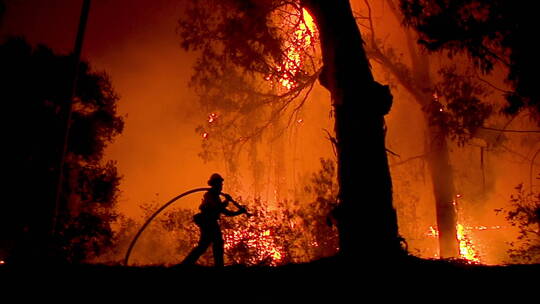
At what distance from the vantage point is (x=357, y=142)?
6312 millimetres

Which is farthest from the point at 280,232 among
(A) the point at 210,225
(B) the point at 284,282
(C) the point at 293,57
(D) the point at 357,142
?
(B) the point at 284,282

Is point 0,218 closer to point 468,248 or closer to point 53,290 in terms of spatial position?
point 53,290

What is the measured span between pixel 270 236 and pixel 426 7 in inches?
382

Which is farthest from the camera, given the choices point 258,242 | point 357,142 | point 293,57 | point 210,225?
point 258,242

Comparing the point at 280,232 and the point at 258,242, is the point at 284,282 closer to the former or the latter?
the point at 258,242

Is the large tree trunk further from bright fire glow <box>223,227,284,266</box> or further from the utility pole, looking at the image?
bright fire glow <box>223,227,284,266</box>

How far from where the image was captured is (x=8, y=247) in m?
11.1

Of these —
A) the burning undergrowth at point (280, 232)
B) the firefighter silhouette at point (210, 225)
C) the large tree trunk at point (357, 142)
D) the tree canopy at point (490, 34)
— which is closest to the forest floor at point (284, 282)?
the large tree trunk at point (357, 142)

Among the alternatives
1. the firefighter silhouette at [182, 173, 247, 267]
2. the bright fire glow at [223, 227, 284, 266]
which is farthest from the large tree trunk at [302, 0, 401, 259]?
the bright fire glow at [223, 227, 284, 266]

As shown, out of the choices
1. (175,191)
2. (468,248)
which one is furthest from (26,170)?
(175,191)

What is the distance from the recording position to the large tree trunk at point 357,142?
5.91 metres

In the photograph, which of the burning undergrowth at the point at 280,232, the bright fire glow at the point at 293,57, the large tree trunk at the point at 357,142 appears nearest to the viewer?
the large tree trunk at the point at 357,142

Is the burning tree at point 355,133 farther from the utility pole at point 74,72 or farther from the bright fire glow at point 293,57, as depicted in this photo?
the utility pole at point 74,72

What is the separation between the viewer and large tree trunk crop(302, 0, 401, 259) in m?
5.91
